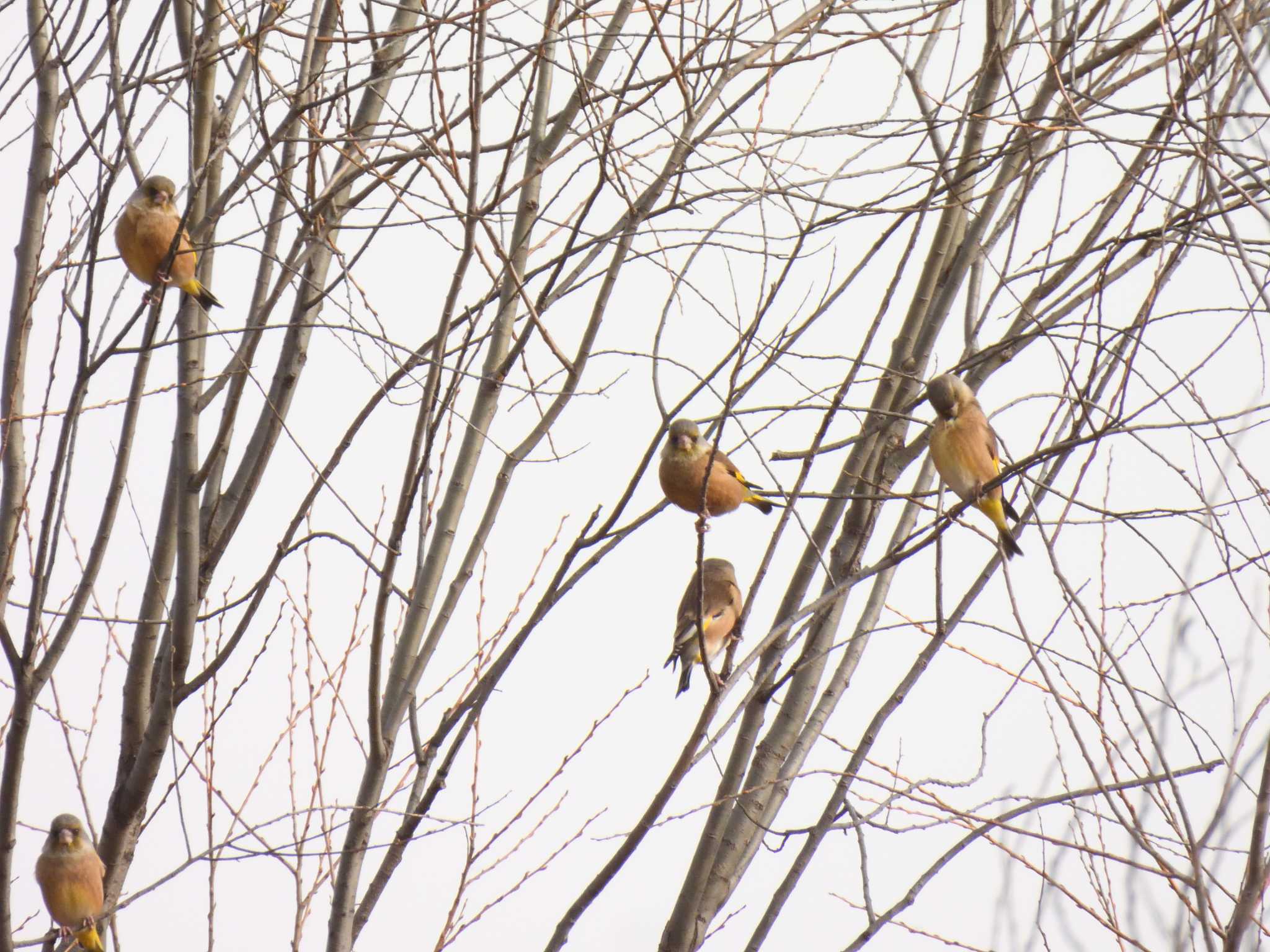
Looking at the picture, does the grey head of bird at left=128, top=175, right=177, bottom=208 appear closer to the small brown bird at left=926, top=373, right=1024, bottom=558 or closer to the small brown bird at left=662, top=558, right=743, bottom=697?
the small brown bird at left=662, top=558, right=743, bottom=697

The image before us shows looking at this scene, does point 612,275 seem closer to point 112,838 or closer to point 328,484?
point 328,484

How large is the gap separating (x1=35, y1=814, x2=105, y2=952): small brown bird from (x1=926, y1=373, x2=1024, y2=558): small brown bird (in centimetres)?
313

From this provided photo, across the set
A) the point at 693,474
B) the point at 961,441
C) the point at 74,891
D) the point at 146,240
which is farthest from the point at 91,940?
the point at 961,441

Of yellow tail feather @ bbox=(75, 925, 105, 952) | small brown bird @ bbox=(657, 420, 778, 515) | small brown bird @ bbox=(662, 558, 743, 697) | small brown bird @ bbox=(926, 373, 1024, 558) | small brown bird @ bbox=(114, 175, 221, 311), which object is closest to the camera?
small brown bird @ bbox=(926, 373, 1024, 558)

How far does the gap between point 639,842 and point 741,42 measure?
2080 millimetres

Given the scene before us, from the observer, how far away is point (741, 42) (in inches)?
144

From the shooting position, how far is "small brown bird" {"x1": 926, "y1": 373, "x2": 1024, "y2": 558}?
4.30m

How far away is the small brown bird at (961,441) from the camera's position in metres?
4.30

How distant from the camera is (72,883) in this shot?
16.3 ft

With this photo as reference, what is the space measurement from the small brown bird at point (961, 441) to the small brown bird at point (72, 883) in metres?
3.13

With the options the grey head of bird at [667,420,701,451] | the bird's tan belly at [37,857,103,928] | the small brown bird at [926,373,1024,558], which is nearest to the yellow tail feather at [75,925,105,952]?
the bird's tan belly at [37,857,103,928]

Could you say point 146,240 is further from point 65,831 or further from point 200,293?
point 65,831

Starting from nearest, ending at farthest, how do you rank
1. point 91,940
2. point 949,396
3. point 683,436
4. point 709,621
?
1. point 949,396
2. point 91,940
3. point 683,436
4. point 709,621

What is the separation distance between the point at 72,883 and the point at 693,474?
2.72 metres
